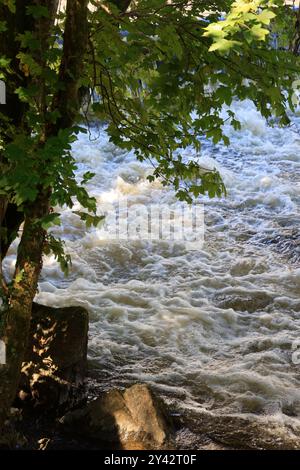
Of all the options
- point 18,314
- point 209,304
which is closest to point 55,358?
point 18,314

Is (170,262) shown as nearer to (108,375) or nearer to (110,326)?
(110,326)

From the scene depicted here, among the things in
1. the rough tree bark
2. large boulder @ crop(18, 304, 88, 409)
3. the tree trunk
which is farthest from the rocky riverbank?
the rough tree bark

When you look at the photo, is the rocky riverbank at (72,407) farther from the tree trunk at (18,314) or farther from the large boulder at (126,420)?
the tree trunk at (18,314)

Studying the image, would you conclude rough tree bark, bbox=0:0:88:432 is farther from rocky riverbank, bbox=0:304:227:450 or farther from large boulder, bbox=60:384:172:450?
large boulder, bbox=60:384:172:450

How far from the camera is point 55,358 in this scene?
404 cm

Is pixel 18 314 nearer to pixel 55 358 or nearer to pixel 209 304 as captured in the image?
pixel 55 358

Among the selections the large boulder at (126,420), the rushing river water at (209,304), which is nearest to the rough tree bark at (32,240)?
the large boulder at (126,420)

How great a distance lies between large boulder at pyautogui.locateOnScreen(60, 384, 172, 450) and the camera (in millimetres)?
3535

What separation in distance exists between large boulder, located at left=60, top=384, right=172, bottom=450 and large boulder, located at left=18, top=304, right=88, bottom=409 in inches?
10.5

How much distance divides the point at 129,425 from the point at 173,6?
262 centimetres

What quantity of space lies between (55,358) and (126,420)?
762mm

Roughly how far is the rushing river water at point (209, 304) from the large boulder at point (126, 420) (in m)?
0.45
